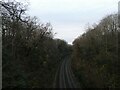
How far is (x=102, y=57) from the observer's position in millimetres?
56406

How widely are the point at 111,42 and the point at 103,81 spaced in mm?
18796

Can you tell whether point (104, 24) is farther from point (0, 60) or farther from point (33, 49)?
point (0, 60)

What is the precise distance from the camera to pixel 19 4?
16.3m

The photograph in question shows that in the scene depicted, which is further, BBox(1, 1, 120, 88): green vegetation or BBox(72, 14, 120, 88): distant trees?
BBox(72, 14, 120, 88): distant trees

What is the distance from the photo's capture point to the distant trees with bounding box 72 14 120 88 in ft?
149

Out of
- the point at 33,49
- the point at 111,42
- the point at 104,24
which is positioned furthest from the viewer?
the point at 104,24

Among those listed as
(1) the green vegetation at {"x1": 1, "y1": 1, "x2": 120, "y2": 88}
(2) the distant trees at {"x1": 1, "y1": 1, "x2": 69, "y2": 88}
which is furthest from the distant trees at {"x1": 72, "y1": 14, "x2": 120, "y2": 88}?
(2) the distant trees at {"x1": 1, "y1": 1, "x2": 69, "y2": 88}

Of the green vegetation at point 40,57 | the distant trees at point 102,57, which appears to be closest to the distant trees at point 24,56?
the green vegetation at point 40,57

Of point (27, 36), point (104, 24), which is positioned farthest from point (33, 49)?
point (104, 24)

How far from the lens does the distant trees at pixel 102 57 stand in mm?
45375

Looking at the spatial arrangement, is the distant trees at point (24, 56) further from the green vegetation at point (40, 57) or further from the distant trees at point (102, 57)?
the distant trees at point (102, 57)

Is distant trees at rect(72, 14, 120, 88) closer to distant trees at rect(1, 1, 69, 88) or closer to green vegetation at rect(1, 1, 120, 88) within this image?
green vegetation at rect(1, 1, 120, 88)

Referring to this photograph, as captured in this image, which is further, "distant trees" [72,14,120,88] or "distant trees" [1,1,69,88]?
"distant trees" [72,14,120,88]

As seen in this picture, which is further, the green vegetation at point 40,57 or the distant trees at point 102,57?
the distant trees at point 102,57
